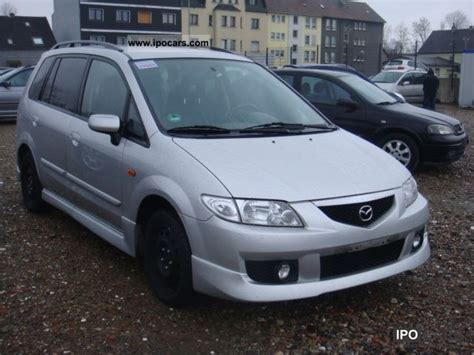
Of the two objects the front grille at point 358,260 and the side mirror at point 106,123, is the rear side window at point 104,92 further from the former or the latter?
the front grille at point 358,260

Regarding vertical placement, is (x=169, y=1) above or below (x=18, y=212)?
above

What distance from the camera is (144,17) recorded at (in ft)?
231

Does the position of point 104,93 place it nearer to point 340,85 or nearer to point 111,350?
point 111,350

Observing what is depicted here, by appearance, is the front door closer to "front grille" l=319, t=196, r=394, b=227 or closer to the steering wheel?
the steering wheel

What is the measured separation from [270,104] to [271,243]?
1.78 metres

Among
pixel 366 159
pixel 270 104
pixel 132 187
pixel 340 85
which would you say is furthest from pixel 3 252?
pixel 340 85

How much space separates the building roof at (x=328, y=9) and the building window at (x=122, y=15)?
68.4 feet

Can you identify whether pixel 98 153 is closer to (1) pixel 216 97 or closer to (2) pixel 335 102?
(1) pixel 216 97

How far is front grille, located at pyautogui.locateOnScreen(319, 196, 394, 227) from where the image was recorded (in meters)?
3.44

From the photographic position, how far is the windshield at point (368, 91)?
28.8 ft

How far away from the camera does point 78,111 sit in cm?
502

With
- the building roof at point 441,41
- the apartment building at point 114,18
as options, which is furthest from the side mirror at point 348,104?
the building roof at point 441,41

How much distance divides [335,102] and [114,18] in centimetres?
6391
